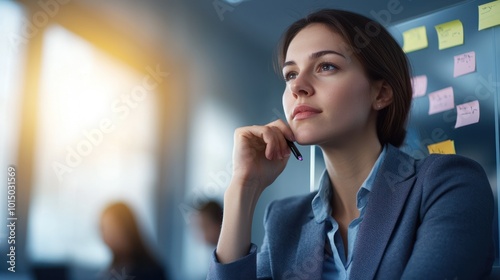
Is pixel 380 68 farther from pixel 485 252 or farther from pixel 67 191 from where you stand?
pixel 67 191

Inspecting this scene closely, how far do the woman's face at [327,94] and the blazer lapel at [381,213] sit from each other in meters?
0.12

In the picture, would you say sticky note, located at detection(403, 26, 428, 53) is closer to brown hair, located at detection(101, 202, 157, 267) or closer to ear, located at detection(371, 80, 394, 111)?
ear, located at detection(371, 80, 394, 111)

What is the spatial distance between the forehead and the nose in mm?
71

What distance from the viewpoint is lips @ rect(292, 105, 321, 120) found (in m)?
1.07

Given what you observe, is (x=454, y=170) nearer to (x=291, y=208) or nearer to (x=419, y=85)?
(x=291, y=208)

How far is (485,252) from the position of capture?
0.85 meters

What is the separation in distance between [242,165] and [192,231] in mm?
1232

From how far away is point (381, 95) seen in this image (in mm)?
1166

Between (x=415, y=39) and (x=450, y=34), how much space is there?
118mm

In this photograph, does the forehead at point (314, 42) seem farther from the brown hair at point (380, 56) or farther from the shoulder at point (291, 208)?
the shoulder at point (291, 208)

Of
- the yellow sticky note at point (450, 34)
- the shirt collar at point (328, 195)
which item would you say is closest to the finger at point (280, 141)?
the shirt collar at point (328, 195)

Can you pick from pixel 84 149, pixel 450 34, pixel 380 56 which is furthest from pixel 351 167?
pixel 84 149

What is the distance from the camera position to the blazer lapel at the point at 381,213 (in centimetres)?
94

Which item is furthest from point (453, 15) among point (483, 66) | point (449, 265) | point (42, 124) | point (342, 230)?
point (42, 124)
